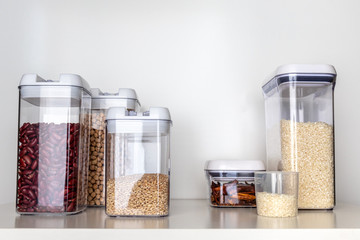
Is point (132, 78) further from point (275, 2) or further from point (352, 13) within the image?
point (352, 13)

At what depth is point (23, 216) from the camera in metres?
0.85

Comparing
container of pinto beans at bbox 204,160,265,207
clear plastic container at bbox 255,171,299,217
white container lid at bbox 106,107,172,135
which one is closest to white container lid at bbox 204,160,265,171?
container of pinto beans at bbox 204,160,265,207

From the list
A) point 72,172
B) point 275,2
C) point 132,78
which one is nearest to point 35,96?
point 72,172

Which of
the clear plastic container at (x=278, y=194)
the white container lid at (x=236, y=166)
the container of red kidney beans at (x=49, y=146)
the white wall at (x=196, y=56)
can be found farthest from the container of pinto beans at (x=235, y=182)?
the container of red kidney beans at (x=49, y=146)

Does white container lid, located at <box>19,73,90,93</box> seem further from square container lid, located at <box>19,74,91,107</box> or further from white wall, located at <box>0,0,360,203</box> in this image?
white wall, located at <box>0,0,360,203</box>

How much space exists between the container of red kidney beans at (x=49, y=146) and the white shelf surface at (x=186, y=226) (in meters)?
0.04

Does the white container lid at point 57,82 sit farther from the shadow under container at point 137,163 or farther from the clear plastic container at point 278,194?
the clear plastic container at point 278,194

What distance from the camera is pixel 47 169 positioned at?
863 millimetres

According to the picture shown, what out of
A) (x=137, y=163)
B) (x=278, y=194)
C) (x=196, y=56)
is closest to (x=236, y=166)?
(x=278, y=194)

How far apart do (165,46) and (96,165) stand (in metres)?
0.50

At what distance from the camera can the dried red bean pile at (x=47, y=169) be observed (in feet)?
2.82

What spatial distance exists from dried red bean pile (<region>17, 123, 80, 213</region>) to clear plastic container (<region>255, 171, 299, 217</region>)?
44cm

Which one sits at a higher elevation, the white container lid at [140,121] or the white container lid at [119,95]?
the white container lid at [119,95]

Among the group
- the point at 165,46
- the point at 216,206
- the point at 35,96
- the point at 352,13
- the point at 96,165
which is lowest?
the point at 216,206
